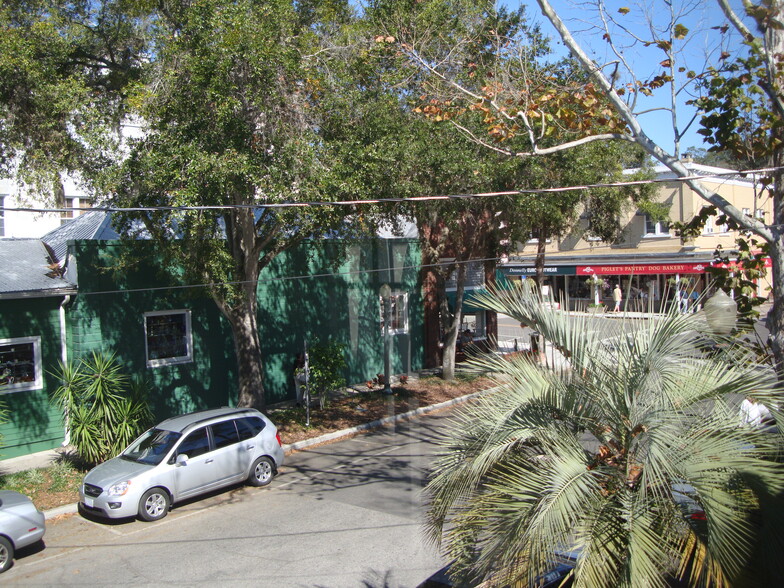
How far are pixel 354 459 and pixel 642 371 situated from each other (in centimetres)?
1124

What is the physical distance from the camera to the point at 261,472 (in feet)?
43.7

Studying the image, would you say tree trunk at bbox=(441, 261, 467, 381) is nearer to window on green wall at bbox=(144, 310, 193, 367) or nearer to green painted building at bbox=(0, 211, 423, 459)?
green painted building at bbox=(0, 211, 423, 459)

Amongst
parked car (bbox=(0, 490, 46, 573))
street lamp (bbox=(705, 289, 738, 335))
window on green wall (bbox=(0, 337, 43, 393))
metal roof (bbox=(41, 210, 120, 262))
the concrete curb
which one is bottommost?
the concrete curb

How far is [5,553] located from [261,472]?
4.64 m

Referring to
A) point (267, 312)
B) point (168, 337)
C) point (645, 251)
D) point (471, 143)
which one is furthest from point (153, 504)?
point (645, 251)

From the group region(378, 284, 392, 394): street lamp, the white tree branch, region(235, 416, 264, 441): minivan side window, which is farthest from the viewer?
region(378, 284, 392, 394): street lamp

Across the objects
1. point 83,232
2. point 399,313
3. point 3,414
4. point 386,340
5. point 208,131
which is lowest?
point 3,414

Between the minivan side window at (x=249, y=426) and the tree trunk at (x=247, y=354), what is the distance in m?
3.33

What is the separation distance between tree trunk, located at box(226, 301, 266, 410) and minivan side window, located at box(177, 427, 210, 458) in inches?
164

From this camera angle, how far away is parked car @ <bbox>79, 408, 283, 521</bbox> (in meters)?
11.3

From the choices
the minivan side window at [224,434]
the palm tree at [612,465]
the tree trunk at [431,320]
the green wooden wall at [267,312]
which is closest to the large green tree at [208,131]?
the green wooden wall at [267,312]

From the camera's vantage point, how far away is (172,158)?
41.5ft

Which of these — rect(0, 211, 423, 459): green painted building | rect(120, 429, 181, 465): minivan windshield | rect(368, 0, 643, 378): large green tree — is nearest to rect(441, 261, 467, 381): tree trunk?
rect(368, 0, 643, 378): large green tree

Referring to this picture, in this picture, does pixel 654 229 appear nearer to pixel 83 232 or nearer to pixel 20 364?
pixel 83 232
